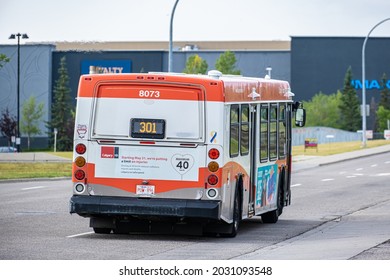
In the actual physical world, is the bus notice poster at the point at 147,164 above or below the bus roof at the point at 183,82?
below

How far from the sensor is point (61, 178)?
39.0 metres

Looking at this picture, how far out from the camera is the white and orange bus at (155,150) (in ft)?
56.7

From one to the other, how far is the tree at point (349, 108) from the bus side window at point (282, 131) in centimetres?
8592

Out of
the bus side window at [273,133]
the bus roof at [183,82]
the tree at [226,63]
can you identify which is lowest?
the bus side window at [273,133]

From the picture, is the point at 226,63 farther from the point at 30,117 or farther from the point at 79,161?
the point at 79,161

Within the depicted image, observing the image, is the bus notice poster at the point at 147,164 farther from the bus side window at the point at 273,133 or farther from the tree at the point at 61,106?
the tree at the point at 61,106

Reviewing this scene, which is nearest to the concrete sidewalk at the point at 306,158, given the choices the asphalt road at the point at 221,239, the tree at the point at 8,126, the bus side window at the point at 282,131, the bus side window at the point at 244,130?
the asphalt road at the point at 221,239

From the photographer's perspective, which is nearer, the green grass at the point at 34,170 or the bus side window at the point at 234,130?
the bus side window at the point at 234,130

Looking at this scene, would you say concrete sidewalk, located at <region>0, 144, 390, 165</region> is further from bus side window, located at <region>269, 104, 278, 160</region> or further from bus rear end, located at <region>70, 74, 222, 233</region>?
bus rear end, located at <region>70, 74, 222, 233</region>

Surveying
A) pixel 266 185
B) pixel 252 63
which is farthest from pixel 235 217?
pixel 252 63

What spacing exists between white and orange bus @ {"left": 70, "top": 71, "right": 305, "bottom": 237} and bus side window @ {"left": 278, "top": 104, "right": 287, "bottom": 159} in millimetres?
3740

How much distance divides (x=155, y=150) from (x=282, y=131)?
498cm

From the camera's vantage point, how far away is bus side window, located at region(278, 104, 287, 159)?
21750 mm
